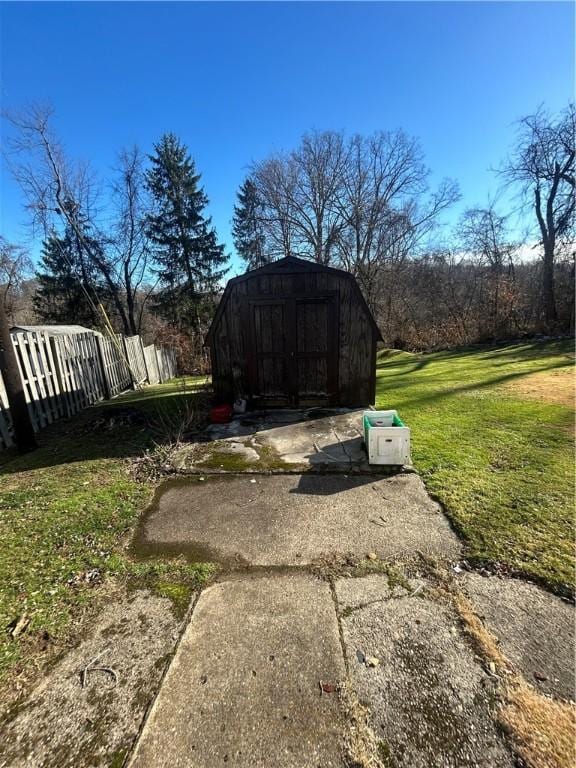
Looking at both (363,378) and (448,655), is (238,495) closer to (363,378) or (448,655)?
(448,655)

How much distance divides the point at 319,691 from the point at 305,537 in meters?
1.27

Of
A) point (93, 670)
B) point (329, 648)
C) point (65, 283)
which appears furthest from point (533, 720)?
point (65, 283)

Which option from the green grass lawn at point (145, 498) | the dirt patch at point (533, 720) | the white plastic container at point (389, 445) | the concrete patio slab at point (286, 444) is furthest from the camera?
the concrete patio slab at point (286, 444)

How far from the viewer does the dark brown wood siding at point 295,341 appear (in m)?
6.28

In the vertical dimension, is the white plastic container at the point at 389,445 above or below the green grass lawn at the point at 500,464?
above

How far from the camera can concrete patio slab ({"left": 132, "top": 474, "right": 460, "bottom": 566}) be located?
2.78m

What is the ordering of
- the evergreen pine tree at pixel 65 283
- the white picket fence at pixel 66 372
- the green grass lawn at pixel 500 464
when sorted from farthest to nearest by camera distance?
the evergreen pine tree at pixel 65 283
the white picket fence at pixel 66 372
the green grass lawn at pixel 500 464

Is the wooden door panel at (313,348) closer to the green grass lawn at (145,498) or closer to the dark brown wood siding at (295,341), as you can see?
the dark brown wood siding at (295,341)

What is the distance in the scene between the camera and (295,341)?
256 inches

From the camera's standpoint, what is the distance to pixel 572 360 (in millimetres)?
10406

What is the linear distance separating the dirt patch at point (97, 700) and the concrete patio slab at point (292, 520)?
0.73 meters

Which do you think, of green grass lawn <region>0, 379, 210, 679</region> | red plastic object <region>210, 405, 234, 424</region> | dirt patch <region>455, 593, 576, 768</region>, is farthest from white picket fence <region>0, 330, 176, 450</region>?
dirt patch <region>455, 593, 576, 768</region>

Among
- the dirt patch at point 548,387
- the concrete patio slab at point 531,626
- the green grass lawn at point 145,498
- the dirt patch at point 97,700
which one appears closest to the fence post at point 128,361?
the green grass lawn at point 145,498

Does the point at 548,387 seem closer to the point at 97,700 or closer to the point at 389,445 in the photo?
the point at 389,445
